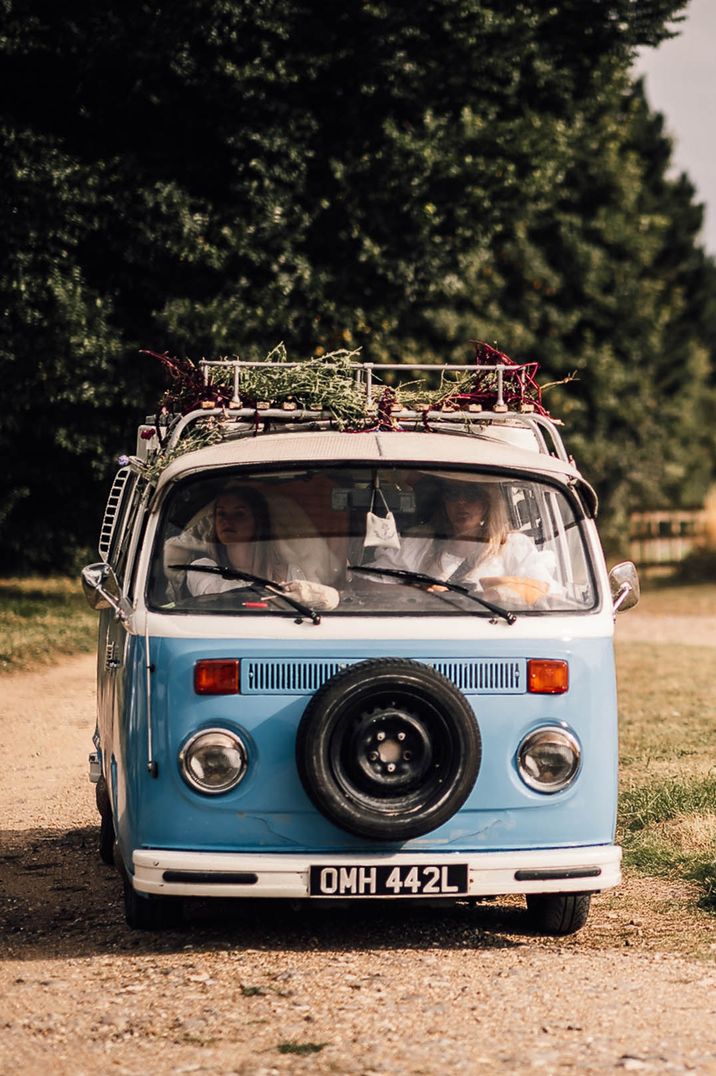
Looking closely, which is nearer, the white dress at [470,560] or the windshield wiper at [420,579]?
the windshield wiper at [420,579]

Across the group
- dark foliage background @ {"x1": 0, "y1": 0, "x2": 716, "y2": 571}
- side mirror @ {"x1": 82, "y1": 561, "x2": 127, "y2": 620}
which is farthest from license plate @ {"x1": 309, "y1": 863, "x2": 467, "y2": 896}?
dark foliage background @ {"x1": 0, "y1": 0, "x2": 716, "y2": 571}

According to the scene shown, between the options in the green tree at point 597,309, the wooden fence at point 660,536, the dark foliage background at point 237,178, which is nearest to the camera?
the dark foliage background at point 237,178

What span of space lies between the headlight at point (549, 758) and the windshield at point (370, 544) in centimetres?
50

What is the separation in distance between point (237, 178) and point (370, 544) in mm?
13735

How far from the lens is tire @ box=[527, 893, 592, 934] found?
21.0 feet

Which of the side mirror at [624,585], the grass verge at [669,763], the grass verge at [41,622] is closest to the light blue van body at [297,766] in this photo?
the side mirror at [624,585]

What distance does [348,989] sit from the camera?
5.56 meters

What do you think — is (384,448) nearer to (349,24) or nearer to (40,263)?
(40,263)

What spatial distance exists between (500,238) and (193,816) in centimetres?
2199

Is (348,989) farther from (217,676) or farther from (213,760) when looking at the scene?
(217,676)

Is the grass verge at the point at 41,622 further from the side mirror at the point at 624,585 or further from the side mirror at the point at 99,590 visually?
the side mirror at the point at 624,585

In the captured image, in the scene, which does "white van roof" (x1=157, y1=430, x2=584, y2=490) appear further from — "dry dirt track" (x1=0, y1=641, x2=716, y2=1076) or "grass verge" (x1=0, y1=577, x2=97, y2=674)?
"grass verge" (x1=0, y1=577, x2=97, y2=674)

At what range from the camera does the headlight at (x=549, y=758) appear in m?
6.08

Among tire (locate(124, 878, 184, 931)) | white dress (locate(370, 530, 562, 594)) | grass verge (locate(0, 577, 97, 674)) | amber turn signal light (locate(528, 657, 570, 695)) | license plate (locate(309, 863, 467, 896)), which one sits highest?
white dress (locate(370, 530, 562, 594))
